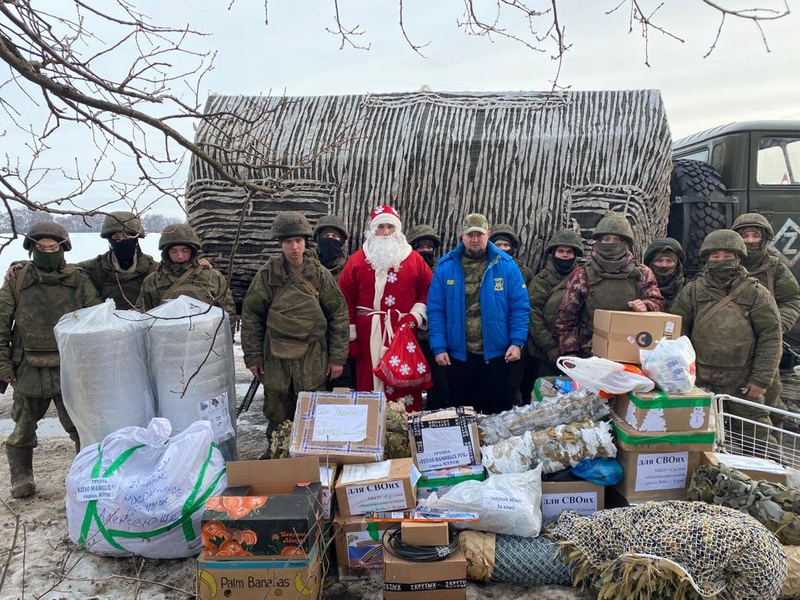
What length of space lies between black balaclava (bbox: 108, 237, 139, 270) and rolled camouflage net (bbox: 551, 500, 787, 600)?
3642 mm

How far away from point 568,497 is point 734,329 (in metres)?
1.64

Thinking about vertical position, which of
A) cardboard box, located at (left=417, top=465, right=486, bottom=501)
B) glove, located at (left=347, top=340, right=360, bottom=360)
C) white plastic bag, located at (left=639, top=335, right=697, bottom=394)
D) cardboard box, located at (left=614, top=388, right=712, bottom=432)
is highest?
white plastic bag, located at (left=639, top=335, right=697, bottom=394)

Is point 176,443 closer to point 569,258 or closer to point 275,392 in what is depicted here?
point 275,392

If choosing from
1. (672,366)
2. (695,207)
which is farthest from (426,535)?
(695,207)

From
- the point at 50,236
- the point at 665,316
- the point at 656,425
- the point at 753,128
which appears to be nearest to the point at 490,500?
the point at 656,425

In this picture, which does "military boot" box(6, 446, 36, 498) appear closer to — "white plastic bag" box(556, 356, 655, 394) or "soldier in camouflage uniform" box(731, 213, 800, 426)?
"white plastic bag" box(556, 356, 655, 394)

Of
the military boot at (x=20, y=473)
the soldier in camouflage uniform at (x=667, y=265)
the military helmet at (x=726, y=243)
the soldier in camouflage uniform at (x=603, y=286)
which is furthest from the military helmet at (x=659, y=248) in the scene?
the military boot at (x=20, y=473)

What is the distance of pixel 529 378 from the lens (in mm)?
4559

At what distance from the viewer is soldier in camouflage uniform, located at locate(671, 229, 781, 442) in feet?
11.4

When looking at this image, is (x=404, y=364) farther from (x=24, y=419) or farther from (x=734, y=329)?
(x=24, y=419)

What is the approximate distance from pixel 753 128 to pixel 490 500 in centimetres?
467

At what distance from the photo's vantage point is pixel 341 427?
3.15m

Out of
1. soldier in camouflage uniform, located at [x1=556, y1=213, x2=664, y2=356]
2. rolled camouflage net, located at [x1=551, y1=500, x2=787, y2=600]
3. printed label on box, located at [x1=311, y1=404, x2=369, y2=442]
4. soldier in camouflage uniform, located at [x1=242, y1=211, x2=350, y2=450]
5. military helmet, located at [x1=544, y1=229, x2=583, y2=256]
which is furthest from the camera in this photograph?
military helmet, located at [x1=544, y1=229, x2=583, y2=256]

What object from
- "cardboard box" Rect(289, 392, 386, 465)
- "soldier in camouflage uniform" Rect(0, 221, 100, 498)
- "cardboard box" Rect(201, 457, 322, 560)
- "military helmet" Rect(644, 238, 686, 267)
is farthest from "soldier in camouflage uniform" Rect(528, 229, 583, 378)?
"soldier in camouflage uniform" Rect(0, 221, 100, 498)
